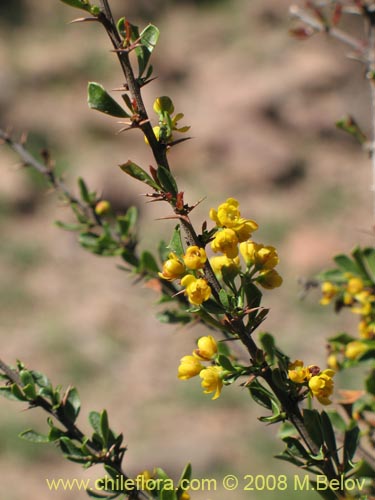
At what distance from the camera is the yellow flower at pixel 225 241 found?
2.91 feet

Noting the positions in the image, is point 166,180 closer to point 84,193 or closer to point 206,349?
point 206,349

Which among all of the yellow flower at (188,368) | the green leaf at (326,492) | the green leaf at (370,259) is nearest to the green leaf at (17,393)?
the yellow flower at (188,368)

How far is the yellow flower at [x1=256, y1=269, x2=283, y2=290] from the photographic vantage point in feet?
3.10

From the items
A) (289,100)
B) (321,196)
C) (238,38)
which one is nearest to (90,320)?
(321,196)

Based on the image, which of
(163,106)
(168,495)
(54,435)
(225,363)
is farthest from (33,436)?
(163,106)

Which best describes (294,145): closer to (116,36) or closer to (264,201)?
(264,201)

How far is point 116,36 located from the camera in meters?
0.86

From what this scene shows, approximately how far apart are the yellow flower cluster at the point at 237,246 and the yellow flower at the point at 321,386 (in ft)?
0.47

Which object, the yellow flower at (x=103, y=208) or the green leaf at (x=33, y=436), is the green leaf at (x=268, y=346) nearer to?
the green leaf at (x=33, y=436)

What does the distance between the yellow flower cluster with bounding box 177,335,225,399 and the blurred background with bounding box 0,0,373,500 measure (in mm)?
3577

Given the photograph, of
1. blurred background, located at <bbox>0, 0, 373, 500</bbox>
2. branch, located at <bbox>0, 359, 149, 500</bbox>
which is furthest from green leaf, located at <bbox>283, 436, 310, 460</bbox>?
blurred background, located at <bbox>0, 0, 373, 500</bbox>

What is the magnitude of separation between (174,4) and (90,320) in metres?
5.84

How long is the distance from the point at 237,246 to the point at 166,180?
0.14 m

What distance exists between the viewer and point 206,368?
952 millimetres
